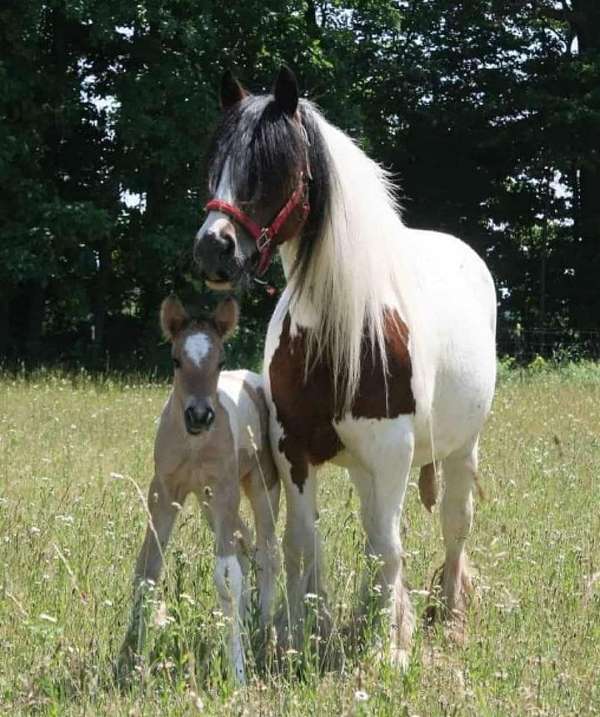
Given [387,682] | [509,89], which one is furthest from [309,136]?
[509,89]

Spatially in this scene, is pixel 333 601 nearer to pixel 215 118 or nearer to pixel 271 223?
pixel 271 223

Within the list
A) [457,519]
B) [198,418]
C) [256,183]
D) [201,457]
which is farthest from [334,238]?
[457,519]

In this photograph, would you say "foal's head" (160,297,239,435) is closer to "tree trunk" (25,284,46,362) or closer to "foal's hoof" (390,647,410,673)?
"foal's hoof" (390,647,410,673)

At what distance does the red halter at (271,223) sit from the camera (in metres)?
4.07

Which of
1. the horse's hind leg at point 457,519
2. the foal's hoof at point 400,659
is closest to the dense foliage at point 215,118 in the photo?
the horse's hind leg at point 457,519

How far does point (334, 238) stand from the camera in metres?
4.44

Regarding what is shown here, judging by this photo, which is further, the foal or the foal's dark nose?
the foal

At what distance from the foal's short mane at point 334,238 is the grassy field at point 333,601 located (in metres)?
0.97

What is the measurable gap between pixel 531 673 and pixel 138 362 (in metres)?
16.5

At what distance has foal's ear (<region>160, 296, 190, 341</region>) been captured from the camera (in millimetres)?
4434

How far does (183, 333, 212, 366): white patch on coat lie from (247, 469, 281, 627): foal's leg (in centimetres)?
71

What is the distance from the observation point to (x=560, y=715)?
11.8 feet

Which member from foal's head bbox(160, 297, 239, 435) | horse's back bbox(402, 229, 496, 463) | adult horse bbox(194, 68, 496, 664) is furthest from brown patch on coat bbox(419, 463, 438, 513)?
foal's head bbox(160, 297, 239, 435)

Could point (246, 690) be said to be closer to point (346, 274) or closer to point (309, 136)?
point (346, 274)
